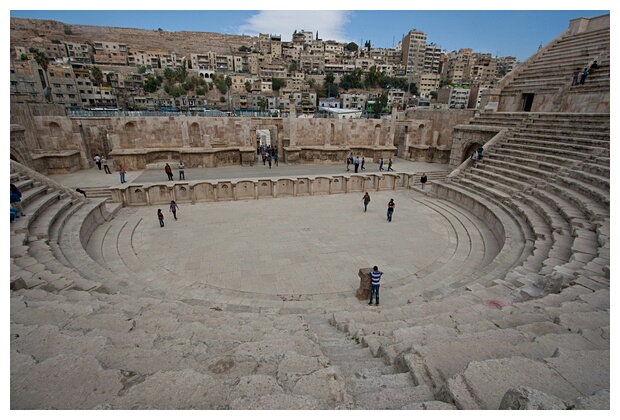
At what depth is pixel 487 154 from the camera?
1653 cm

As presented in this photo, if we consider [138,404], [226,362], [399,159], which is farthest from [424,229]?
[399,159]

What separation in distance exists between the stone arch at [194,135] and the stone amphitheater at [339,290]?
4428 mm

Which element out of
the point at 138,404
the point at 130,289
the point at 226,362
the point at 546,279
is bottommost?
the point at 130,289

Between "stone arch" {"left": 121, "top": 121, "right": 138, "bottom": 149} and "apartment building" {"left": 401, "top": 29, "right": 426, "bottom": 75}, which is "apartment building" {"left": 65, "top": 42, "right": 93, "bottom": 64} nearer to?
"stone arch" {"left": 121, "top": 121, "right": 138, "bottom": 149}

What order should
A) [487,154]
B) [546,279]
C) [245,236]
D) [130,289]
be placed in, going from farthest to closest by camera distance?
[487,154] → [245,236] → [130,289] → [546,279]

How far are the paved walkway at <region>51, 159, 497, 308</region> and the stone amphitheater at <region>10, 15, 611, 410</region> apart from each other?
8 centimetres

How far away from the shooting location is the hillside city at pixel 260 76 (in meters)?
60.5

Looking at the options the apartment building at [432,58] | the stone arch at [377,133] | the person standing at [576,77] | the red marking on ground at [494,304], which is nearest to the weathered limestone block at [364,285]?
the red marking on ground at [494,304]

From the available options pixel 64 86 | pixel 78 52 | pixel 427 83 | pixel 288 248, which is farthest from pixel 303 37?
pixel 288 248

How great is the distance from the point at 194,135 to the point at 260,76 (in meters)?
82.9

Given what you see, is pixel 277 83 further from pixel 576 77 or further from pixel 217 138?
pixel 576 77

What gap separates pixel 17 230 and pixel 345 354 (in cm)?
954

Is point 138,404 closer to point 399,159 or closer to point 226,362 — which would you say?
point 226,362

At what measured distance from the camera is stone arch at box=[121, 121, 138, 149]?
1989 centimetres
